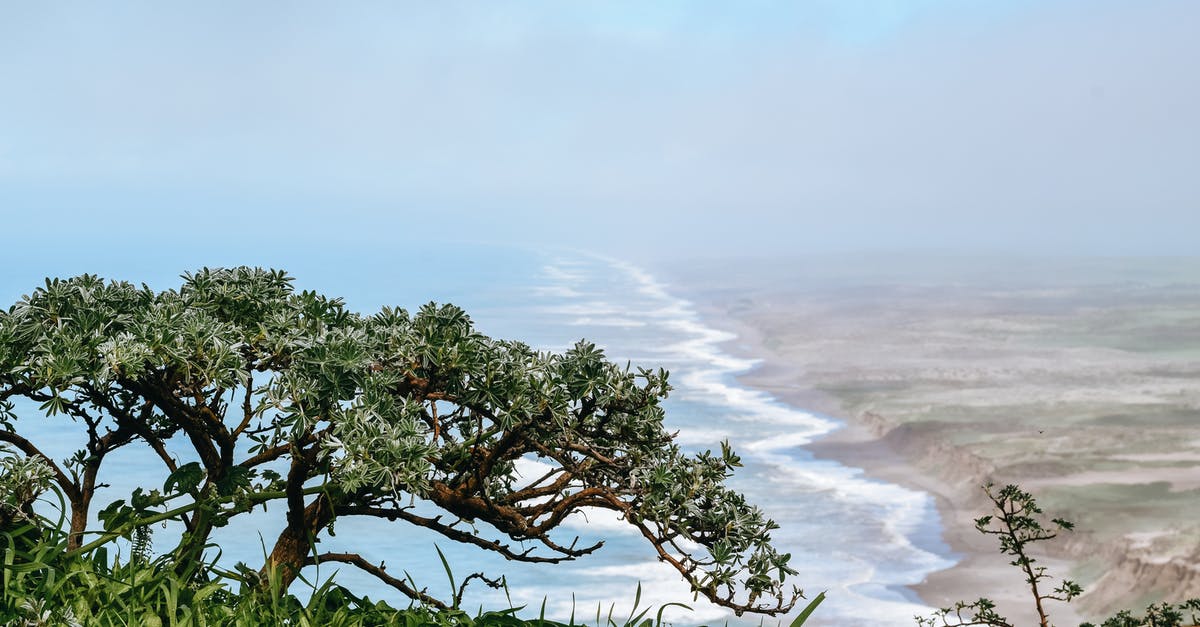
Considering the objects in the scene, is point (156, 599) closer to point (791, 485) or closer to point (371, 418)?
point (371, 418)

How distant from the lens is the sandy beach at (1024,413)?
39.9 ft

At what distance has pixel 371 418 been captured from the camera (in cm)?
428

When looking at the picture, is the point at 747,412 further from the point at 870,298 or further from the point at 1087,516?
the point at 870,298

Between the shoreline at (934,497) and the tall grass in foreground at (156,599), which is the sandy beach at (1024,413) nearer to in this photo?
the shoreline at (934,497)

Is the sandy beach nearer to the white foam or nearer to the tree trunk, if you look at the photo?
the white foam

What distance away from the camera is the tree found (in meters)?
4.35

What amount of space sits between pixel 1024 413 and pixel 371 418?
56.1ft

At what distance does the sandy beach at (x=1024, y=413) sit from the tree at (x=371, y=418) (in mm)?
7126

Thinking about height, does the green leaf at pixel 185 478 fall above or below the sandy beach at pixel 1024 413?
below

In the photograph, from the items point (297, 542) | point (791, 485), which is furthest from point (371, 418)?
point (791, 485)

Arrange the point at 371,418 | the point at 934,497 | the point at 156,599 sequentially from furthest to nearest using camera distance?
the point at 934,497, the point at 156,599, the point at 371,418

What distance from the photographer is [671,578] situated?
36.8 feet

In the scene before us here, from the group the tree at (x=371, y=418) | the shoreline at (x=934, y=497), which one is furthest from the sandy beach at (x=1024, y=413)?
the tree at (x=371, y=418)

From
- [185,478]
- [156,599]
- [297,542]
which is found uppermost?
[185,478]
